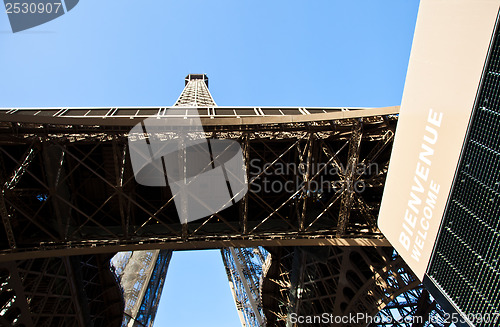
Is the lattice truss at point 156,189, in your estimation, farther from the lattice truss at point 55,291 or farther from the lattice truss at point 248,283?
the lattice truss at point 248,283

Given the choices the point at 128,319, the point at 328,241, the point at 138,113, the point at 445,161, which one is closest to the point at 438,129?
the point at 445,161

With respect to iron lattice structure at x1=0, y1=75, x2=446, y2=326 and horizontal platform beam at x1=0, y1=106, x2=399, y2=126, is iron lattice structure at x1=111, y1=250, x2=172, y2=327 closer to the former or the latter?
iron lattice structure at x1=0, y1=75, x2=446, y2=326

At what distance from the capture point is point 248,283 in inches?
1615

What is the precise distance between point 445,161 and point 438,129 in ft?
3.15

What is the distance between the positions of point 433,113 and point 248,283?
34.9 meters

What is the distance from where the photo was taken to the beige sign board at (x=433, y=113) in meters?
9.02

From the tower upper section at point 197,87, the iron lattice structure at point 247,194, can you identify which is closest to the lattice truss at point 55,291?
the iron lattice structure at point 247,194

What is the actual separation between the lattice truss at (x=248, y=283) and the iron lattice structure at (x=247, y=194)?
1432 centimetres

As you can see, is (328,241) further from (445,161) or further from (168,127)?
(168,127)

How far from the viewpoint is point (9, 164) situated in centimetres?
1875

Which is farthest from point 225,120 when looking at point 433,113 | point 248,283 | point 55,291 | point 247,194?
point 248,283

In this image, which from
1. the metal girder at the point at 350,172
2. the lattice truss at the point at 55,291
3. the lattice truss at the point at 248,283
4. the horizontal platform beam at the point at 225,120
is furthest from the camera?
the lattice truss at the point at 248,283

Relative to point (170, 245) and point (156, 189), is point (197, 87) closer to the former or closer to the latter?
point (156, 189)

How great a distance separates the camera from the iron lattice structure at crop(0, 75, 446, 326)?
1538cm
